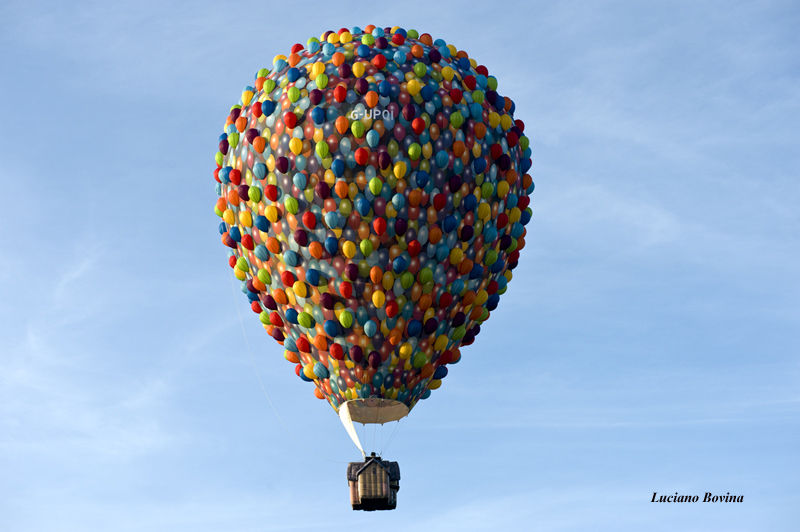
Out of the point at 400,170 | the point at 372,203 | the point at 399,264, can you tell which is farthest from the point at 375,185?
the point at 399,264

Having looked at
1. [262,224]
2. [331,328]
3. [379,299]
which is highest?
[262,224]

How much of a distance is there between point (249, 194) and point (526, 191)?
595cm

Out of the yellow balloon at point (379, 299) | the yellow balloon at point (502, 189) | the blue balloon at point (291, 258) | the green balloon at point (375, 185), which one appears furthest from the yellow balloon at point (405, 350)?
Result: the yellow balloon at point (502, 189)

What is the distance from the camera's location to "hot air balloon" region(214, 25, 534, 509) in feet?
83.4

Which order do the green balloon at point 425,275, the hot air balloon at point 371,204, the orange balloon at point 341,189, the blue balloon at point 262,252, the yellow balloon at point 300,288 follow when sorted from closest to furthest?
the orange balloon at point 341,189
the hot air balloon at point 371,204
the green balloon at point 425,275
the yellow balloon at point 300,288
the blue balloon at point 262,252

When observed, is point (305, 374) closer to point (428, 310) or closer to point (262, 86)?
point (428, 310)

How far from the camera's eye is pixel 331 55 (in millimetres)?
26609

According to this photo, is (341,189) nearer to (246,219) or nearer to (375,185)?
(375,185)

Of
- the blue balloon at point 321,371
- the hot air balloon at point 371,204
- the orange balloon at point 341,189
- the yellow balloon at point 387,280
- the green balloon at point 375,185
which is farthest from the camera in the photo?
the blue balloon at point 321,371

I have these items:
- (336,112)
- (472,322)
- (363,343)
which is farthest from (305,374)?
(336,112)

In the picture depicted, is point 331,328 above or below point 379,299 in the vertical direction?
below

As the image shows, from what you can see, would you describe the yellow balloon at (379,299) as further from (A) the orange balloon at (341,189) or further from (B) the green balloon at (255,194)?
(B) the green balloon at (255,194)

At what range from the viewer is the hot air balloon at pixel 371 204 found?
25406mm

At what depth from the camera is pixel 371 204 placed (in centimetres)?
2533
